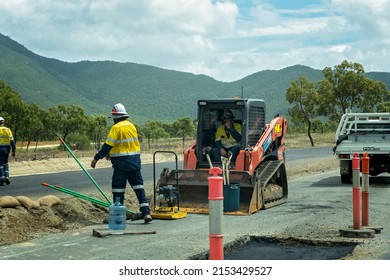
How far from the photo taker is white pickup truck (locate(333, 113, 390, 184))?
1864 centimetres

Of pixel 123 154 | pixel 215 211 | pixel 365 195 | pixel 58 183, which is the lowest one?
pixel 58 183

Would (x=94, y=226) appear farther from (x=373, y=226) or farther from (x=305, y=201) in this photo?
(x=305, y=201)

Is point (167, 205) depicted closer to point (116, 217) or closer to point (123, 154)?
point (123, 154)

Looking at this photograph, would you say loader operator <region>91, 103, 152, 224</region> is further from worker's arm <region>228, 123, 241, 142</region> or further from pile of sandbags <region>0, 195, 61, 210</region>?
worker's arm <region>228, 123, 241, 142</region>

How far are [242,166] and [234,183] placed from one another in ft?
2.72

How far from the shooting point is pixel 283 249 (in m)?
8.68

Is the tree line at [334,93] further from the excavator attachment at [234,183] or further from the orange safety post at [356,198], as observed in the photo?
the orange safety post at [356,198]

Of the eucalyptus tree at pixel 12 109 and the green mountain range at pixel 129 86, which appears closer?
the eucalyptus tree at pixel 12 109

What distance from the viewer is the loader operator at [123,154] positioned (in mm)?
10586

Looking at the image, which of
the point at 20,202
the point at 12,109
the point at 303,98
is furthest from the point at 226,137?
the point at 303,98

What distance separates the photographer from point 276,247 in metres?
8.82

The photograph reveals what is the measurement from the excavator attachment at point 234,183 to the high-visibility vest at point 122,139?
48.2 inches

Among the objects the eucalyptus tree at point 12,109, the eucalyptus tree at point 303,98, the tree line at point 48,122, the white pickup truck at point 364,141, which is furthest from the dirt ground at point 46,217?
the eucalyptus tree at point 303,98

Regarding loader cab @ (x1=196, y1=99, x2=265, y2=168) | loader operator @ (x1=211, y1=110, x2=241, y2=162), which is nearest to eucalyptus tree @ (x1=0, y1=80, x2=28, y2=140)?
loader cab @ (x1=196, y1=99, x2=265, y2=168)
